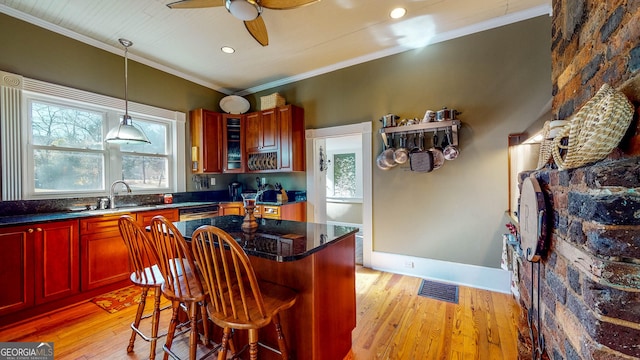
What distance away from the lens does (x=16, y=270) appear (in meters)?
2.12

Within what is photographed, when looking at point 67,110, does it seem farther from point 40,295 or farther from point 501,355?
point 501,355

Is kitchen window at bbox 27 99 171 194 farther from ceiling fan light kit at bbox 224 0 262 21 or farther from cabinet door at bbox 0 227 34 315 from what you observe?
ceiling fan light kit at bbox 224 0 262 21

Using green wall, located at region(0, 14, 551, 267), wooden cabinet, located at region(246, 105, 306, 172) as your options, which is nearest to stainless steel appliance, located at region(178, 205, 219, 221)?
Answer: wooden cabinet, located at region(246, 105, 306, 172)

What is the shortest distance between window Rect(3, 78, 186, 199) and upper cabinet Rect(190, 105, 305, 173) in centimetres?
Answer: 42

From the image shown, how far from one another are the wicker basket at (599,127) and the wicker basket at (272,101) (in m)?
3.65

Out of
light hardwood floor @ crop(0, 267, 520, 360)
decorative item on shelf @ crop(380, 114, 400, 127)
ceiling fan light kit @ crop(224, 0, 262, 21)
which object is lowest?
light hardwood floor @ crop(0, 267, 520, 360)

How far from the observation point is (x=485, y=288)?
267 centimetres

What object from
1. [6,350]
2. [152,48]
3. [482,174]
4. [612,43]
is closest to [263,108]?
[152,48]

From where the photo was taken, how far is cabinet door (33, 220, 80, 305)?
7.32 ft

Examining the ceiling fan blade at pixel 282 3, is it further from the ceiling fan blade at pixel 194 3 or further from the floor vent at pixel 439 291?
the floor vent at pixel 439 291

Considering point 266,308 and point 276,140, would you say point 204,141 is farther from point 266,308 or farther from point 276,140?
point 266,308

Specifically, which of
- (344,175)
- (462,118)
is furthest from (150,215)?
(344,175)

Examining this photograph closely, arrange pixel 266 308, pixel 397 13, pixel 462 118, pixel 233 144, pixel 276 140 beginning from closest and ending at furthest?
pixel 266 308 < pixel 397 13 < pixel 462 118 < pixel 276 140 < pixel 233 144

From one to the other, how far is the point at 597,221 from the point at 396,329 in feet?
5.62
